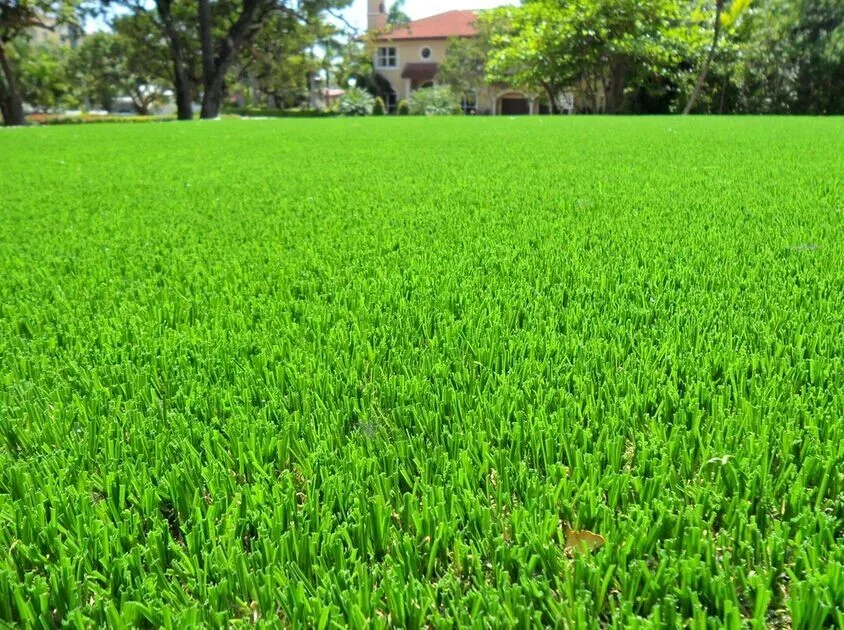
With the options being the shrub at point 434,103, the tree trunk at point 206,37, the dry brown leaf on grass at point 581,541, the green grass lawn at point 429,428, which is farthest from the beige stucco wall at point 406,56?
the dry brown leaf on grass at point 581,541

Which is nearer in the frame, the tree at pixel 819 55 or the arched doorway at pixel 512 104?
the tree at pixel 819 55

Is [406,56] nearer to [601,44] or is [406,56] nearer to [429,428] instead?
[601,44]

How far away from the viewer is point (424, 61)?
49.8 m

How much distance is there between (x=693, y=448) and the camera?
4.22 feet

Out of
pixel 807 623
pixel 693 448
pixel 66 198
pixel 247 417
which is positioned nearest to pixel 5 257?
pixel 66 198

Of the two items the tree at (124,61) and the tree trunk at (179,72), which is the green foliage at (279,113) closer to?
the tree at (124,61)

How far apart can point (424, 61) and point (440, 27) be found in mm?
2579

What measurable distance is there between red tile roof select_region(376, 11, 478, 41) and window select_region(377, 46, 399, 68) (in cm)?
126

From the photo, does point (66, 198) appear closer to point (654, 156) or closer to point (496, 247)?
point (496, 247)

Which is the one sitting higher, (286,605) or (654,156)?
(654,156)

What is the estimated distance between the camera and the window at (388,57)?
50.6m

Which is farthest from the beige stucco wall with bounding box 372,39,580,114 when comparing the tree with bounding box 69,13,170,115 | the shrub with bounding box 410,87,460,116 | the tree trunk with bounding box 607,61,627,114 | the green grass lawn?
the green grass lawn

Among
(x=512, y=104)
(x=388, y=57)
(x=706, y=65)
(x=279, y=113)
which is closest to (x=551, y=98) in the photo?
(x=706, y=65)

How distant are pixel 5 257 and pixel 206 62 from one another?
26834 millimetres
